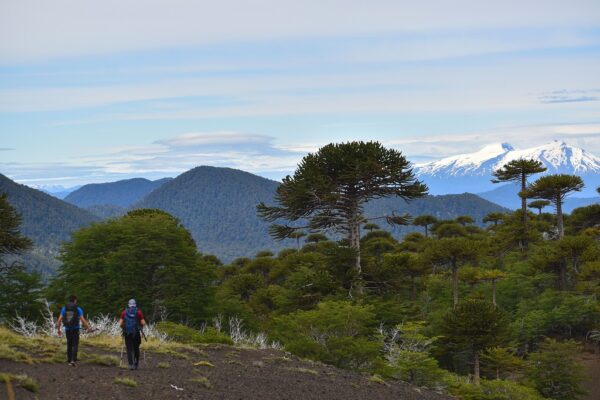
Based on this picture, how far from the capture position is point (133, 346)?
16094 mm

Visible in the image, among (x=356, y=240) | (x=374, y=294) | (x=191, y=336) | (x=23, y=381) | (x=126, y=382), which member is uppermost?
(x=356, y=240)

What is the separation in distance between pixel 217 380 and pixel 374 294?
16673mm

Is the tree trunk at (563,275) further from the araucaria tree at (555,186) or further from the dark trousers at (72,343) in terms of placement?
the dark trousers at (72,343)

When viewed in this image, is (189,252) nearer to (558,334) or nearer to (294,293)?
(294,293)

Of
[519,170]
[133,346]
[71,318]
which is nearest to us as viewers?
[71,318]

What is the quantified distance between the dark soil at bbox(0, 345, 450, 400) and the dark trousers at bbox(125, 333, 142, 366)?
35 centimetres

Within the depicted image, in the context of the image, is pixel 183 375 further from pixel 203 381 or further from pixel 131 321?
pixel 131 321

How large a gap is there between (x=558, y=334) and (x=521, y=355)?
385cm

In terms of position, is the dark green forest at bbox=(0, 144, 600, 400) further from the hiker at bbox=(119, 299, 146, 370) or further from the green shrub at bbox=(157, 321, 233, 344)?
the hiker at bbox=(119, 299, 146, 370)

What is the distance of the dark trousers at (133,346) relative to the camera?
15.7 m

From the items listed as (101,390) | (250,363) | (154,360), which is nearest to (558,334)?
(250,363)

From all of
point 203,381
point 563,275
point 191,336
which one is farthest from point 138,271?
point 563,275

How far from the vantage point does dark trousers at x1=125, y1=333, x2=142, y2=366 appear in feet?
51.5

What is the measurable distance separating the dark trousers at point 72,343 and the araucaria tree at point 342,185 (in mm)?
14985
